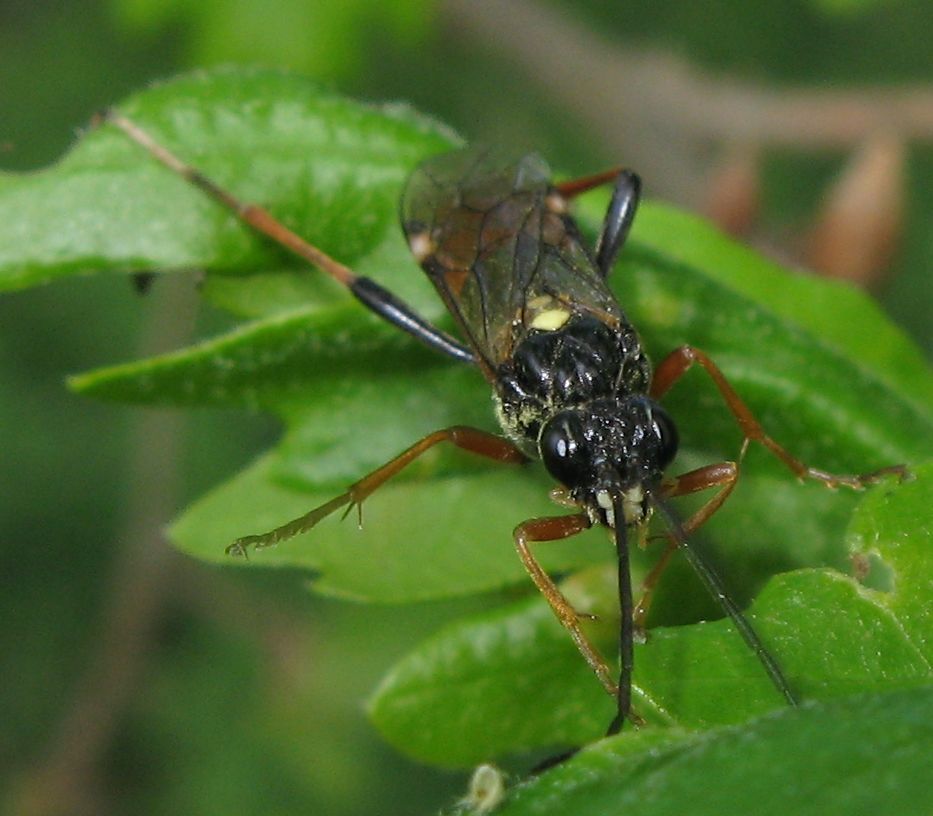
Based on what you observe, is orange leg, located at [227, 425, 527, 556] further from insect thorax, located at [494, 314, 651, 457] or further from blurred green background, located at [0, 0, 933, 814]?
blurred green background, located at [0, 0, 933, 814]

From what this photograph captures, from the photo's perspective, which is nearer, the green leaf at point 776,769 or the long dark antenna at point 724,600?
the green leaf at point 776,769

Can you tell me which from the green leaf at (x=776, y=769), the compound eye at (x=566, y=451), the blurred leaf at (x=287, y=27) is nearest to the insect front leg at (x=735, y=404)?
the compound eye at (x=566, y=451)

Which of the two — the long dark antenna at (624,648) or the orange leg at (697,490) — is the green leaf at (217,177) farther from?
the long dark antenna at (624,648)

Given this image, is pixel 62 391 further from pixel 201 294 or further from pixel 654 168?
pixel 201 294

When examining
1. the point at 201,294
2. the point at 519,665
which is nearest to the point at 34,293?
the point at 201,294

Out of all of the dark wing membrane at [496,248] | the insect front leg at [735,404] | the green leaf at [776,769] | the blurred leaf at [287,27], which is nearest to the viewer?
the green leaf at [776,769]

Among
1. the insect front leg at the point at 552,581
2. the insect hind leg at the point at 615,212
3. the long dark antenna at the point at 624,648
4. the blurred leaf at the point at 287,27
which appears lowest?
the blurred leaf at the point at 287,27
